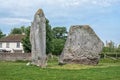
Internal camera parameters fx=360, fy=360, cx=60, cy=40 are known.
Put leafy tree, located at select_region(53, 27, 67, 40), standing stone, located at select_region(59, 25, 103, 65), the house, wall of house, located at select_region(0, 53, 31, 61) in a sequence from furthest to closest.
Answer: leafy tree, located at select_region(53, 27, 67, 40), the house, wall of house, located at select_region(0, 53, 31, 61), standing stone, located at select_region(59, 25, 103, 65)

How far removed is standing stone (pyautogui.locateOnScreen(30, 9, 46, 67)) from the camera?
2550cm

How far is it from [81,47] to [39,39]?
400 cm

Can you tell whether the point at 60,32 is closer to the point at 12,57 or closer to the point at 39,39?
the point at 12,57

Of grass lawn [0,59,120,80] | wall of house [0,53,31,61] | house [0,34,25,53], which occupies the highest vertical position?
house [0,34,25,53]

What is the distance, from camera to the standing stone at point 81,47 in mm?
28078

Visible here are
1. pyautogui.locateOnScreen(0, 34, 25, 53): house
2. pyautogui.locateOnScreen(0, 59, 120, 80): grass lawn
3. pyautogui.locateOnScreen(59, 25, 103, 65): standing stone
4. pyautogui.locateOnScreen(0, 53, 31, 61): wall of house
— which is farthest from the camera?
pyautogui.locateOnScreen(0, 34, 25, 53): house

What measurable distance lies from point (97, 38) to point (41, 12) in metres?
5.33

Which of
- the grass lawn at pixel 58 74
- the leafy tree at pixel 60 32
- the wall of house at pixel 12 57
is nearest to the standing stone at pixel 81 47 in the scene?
the grass lawn at pixel 58 74

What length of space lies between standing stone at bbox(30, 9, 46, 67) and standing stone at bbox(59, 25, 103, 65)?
2828 mm

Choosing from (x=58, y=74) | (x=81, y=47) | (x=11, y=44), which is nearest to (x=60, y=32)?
(x=11, y=44)

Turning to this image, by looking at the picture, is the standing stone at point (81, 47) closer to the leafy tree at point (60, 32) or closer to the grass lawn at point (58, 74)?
the grass lawn at point (58, 74)

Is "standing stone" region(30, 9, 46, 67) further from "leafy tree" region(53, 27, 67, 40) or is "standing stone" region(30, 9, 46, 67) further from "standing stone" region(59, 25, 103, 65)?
"leafy tree" region(53, 27, 67, 40)

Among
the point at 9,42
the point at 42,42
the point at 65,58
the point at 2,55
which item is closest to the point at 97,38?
the point at 65,58

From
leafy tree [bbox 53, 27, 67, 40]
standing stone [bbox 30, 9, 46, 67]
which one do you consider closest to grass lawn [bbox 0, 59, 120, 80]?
standing stone [bbox 30, 9, 46, 67]
